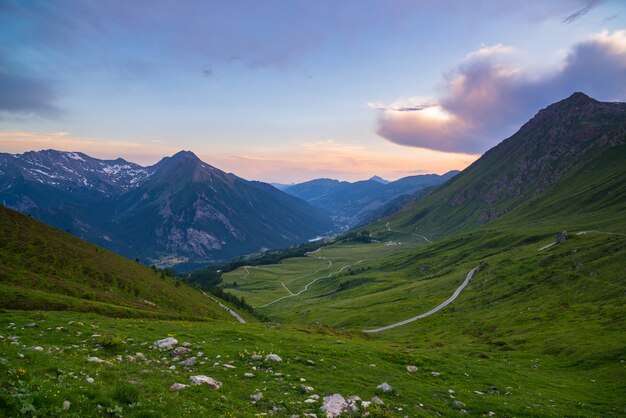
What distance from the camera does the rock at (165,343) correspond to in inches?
1153

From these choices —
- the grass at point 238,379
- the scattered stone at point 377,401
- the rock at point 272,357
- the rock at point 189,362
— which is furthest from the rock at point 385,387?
the rock at point 189,362

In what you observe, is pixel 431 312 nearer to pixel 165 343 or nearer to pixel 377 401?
pixel 377 401

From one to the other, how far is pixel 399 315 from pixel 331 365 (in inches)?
4493

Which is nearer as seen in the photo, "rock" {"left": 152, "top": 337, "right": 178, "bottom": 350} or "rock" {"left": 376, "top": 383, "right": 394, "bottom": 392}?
"rock" {"left": 376, "top": 383, "right": 394, "bottom": 392}

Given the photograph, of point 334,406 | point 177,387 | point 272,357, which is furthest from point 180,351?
point 334,406

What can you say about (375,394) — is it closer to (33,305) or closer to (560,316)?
(33,305)

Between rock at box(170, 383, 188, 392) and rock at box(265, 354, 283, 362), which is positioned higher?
rock at box(170, 383, 188, 392)

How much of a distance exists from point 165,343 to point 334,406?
1624 cm

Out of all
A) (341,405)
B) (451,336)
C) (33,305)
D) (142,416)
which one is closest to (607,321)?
(451,336)

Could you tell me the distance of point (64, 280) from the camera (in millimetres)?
61875

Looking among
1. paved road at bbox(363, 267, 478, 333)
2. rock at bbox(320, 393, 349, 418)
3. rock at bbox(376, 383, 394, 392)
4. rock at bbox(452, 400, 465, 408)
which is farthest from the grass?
paved road at bbox(363, 267, 478, 333)

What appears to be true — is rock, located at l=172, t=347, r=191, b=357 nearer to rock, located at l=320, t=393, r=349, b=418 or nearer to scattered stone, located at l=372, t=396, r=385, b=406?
rock, located at l=320, t=393, r=349, b=418

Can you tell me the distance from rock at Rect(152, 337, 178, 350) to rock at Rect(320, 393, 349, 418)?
14575 mm

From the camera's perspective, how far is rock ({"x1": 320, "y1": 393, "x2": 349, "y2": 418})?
65.1ft
